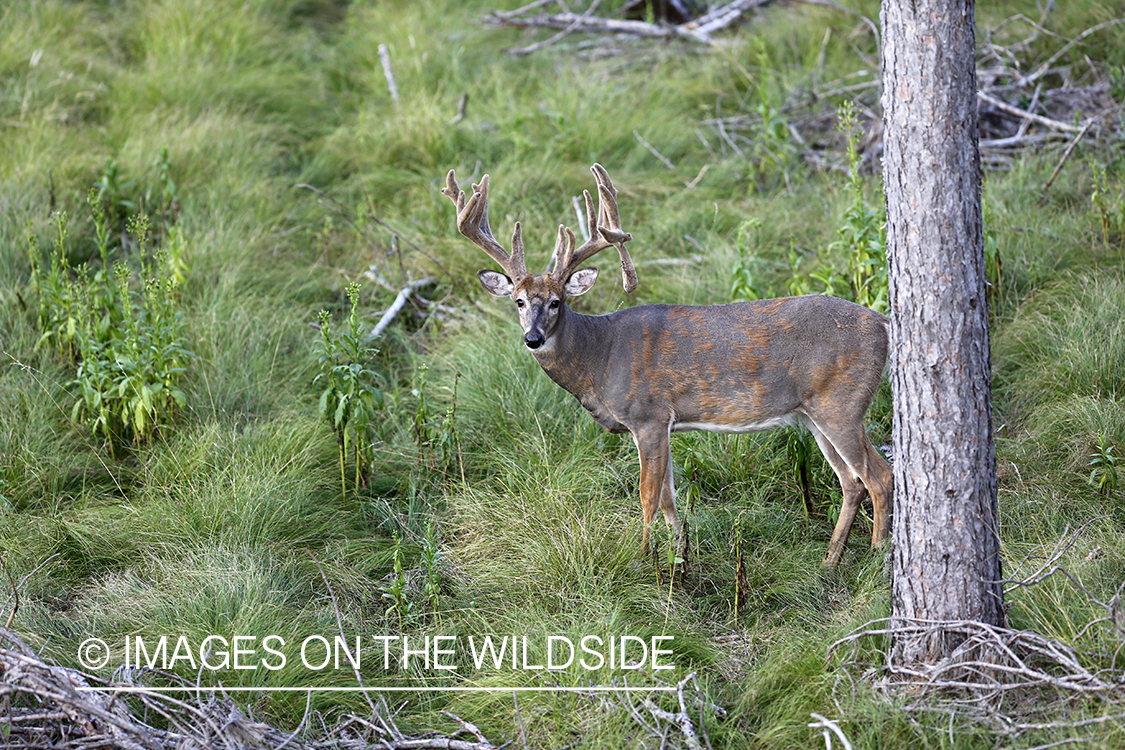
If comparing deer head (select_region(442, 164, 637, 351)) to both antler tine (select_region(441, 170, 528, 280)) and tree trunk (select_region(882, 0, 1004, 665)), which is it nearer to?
antler tine (select_region(441, 170, 528, 280))

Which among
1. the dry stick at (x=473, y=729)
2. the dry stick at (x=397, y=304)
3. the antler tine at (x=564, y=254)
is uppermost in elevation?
the antler tine at (x=564, y=254)

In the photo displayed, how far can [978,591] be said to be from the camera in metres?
3.35

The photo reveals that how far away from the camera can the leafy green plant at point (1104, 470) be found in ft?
14.0

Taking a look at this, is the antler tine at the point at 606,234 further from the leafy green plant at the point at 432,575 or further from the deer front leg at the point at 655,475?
the leafy green plant at the point at 432,575

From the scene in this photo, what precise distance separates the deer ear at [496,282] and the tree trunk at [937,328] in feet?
6.41

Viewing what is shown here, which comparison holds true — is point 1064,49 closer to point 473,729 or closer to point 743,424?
point 743,424

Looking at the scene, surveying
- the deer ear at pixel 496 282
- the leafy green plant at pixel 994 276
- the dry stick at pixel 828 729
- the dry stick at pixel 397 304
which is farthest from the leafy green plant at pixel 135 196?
the dry stick at pixel 828 729

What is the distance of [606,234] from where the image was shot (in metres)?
4.61

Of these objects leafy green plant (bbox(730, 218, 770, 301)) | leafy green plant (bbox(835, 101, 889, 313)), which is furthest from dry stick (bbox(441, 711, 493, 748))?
leafy green plant (bbox(835, 101, 889, 313))

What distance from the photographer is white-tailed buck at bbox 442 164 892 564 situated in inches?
176

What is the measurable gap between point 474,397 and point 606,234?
1296 millimetres

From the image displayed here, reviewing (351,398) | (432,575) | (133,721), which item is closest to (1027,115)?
(351,398)

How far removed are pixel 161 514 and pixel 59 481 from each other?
2.42ft

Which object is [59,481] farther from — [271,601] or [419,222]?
[419,222]
